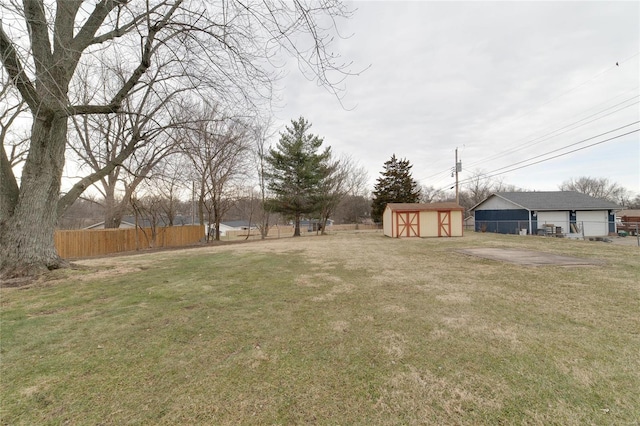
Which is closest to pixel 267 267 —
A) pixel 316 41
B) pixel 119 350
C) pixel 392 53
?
pixel 119 350

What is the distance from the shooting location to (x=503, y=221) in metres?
23.8

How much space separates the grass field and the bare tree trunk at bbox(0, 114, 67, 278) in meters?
1.03

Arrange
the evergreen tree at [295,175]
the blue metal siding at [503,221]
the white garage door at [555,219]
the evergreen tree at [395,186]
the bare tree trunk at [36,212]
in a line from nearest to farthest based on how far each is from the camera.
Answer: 1. the bare tree trunk at [36,212]
2. the white garage door at [555,219]
3. the blue metal siding at [503,221]
4. the evergreen tree at [295,175]
5. the evergreen tree at [395,186]

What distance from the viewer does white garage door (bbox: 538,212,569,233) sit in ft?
72.4

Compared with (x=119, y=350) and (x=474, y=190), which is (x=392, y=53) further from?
(x=474, y=190)

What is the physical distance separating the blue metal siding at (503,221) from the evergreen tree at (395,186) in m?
8.91

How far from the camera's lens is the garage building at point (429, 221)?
1880 cm

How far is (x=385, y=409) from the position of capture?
1867 millimetres

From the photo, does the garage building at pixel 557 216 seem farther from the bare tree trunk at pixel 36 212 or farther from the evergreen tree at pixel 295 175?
the bare tree trunk at pixel 36 212

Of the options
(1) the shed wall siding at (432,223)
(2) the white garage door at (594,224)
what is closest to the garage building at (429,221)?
(1) the shed wall siding at (432,223)

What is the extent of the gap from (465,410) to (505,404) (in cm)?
31

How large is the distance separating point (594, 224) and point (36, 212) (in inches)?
1310

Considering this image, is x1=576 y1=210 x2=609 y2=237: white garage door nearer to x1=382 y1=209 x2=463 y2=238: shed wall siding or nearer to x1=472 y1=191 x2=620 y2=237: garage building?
x1=472 y1=191 x2=620 y2=237: garage building

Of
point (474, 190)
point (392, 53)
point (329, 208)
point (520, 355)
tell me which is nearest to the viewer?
point (520, 355)
